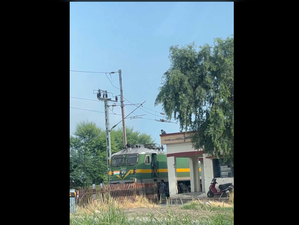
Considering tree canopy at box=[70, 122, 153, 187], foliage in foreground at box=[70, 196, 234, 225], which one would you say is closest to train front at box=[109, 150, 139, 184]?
tree canopy at box=[70, 122, 153, 187]

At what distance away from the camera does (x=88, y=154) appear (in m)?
20.1

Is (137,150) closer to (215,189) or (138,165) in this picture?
(138,165)

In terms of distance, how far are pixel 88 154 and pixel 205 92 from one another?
31.8ft

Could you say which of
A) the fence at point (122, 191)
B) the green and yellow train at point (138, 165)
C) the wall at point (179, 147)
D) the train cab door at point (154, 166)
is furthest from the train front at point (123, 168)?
the wall at point (179, 147)

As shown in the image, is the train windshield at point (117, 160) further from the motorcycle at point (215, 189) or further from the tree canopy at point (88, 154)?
the motorcycle at point (215, 189)

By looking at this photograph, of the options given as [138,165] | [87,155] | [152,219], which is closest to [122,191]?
[138,165]

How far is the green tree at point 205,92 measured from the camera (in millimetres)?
12766

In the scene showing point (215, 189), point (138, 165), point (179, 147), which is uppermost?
point (179, 147)

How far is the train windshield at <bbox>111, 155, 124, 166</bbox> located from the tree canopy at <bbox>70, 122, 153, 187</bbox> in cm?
341

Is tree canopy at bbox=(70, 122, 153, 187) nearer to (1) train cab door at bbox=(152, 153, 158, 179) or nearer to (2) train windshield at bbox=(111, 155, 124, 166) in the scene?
(2) train windshield at bbox=(111, 155, 124, 166)

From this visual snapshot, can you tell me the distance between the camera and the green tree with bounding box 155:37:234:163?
12.8 metres

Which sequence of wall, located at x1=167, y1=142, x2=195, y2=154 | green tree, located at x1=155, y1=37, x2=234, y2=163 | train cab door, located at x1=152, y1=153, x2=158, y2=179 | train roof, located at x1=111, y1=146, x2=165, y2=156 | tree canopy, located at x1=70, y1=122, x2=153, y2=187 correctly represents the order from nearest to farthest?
green tree, located at x1=155, y1=37, x2=234, y2=163
train roof, located at x1=111, y1=146, x2=165, y2=156
train cab door, located at x1=152, y1=153, x2=158, y2=179
wall, located at x1=167, y1=142, x2=195, y2=154
tree canopy, located at x1=70, y1=122, x2=153, y2=187
